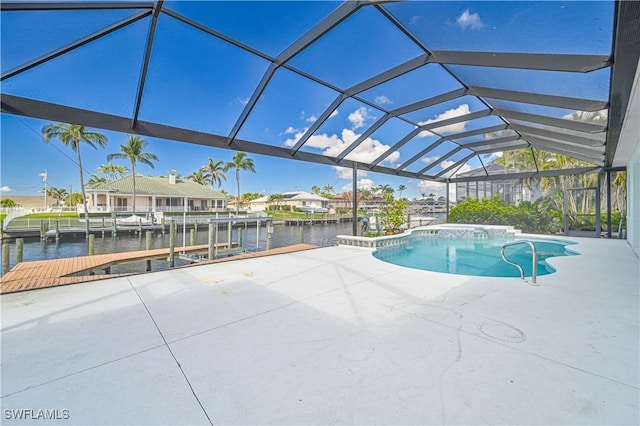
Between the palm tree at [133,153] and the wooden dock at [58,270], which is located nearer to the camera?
the wooden dock at [58,270]

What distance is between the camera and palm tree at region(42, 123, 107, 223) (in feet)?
63.7

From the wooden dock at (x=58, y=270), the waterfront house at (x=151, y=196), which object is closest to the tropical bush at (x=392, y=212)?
the wooden dock at (x=58, y=270)

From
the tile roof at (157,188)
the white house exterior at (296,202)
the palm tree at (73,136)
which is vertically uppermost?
the palm tree at (73,136)

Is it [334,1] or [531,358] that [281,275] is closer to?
[531,358]

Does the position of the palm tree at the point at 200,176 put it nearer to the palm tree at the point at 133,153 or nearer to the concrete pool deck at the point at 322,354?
the palm tree at the point at 133,153

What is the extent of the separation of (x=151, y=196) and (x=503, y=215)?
26.9 metres

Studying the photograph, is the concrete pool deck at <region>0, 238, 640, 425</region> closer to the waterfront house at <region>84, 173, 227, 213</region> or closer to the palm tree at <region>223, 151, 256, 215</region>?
the waterfront house at <region>84, 173, 227, 213</region>

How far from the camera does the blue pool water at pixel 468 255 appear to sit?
21.6 ft

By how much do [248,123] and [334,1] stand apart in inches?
113

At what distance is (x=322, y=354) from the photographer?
2281mm

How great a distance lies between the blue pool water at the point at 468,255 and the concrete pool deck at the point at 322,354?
2.39 m

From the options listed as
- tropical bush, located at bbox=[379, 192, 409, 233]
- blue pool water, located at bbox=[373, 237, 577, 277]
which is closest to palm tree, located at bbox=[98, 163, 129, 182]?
tropical bush, located at bbox=[379, 192, 409, 233]

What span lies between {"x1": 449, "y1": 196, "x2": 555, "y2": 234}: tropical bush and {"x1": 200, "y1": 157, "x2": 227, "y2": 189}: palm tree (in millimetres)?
29869

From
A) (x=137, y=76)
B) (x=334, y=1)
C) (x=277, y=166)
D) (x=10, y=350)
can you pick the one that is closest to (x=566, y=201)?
(x=334, y=1)
